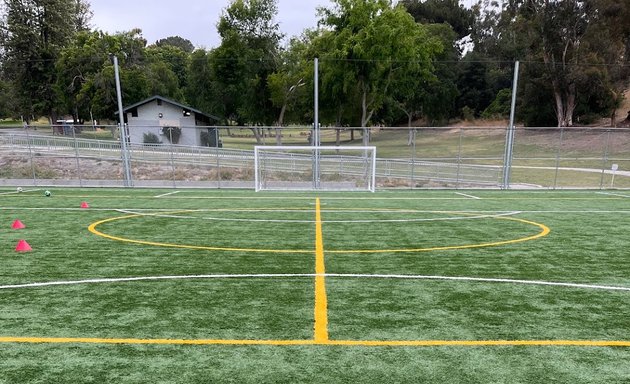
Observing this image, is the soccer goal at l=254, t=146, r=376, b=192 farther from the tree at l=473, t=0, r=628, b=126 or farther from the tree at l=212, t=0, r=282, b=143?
the tree at l=473, t=0, r=628, b=126

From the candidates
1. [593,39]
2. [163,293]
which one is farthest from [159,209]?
[593,39]

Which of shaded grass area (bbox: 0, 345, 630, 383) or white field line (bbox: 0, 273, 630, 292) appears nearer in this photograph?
shaded grass area (bbox: 0, 345, 630, 383)

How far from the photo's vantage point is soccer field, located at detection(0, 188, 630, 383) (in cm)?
355

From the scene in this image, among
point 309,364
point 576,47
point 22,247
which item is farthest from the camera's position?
point 576,47

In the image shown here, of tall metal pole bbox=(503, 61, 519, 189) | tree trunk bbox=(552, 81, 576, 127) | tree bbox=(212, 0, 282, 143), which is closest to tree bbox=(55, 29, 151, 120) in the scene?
tree bbox=(212, 0, 282, 143)

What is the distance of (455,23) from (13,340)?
259 feet

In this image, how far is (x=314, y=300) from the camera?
4.92 meters

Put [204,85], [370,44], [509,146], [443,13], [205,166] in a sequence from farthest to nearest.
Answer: [443,13] → [204,85] → [370,44] → [205,166] → [509,146]

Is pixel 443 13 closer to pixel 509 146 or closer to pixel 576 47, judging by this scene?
pixel 576 47

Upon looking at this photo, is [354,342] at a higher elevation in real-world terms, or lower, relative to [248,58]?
lower

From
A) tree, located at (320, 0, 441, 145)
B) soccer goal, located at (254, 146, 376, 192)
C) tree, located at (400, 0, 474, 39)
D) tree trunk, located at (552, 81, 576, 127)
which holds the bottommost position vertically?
soccer goal, located at (254, 146, 376, 192)

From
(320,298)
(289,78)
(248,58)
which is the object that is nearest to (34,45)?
(248,58)

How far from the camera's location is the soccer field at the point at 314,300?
3.55 m

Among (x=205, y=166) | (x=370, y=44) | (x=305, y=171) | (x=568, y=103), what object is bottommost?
(x=305, y=171)
